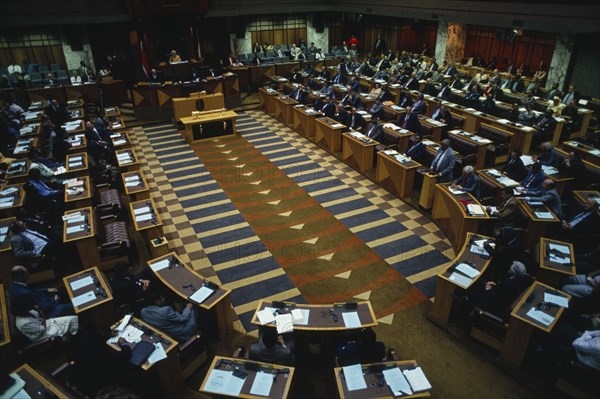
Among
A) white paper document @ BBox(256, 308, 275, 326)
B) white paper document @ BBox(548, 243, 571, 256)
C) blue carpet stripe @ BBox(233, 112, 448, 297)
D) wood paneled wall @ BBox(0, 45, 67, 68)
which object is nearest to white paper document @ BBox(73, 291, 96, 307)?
white paper document @ BBox(256, 308, 275, 326)

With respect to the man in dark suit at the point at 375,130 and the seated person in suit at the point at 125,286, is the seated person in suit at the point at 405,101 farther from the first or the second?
the seated person in suit at the point at 125,286

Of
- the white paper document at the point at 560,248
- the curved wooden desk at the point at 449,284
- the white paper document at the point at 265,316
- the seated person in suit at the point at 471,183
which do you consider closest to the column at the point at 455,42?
the seated person in suit at the point at 471,183

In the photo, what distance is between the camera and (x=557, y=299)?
535 centimetres

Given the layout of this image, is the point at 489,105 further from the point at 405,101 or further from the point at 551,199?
the point at 551,199

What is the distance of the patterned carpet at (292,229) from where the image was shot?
6965 millimetres

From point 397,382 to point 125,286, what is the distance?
3909mm

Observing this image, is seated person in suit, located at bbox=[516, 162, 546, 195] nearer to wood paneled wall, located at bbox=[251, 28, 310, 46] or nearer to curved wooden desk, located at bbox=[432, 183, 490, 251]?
curved wooden desk, located at bbox=[432, 183, 490, 251]

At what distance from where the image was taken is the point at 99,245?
7.46 m

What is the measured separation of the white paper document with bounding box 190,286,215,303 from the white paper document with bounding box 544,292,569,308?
449cm

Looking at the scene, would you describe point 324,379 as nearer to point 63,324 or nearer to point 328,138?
point 63,324

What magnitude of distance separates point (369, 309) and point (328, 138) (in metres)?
7.58

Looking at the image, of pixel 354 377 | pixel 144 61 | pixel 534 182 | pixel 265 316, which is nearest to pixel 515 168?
pixel 534 182

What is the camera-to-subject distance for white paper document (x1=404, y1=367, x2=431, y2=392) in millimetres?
4453

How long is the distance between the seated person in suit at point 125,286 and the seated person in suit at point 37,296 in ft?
2.17
